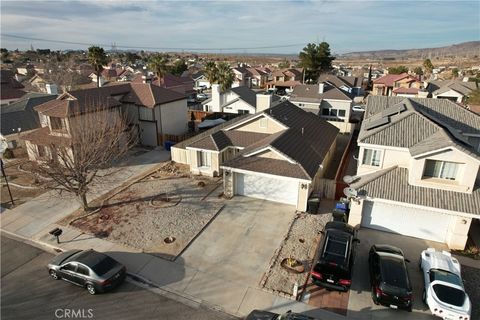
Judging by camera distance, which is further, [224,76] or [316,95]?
[224,76]

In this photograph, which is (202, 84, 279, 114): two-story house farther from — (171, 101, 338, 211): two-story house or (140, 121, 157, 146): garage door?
(140, 121, 157, 146): garage door

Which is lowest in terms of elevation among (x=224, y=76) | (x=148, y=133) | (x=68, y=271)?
(x=68, y=271)

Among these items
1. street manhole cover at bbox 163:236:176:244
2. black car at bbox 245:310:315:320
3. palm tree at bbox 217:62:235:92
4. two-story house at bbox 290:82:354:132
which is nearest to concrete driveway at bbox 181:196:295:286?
street manhole cover at bbox 163:236:176:244

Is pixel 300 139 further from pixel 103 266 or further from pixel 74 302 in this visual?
pixel 74 302

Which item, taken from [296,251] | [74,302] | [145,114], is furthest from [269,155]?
[145,114]

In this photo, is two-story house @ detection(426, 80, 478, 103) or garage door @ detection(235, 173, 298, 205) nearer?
garage door @ detection(235, 173, 298, 205)

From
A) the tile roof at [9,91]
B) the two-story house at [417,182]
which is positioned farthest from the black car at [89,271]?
the tile roof at [9,91]
